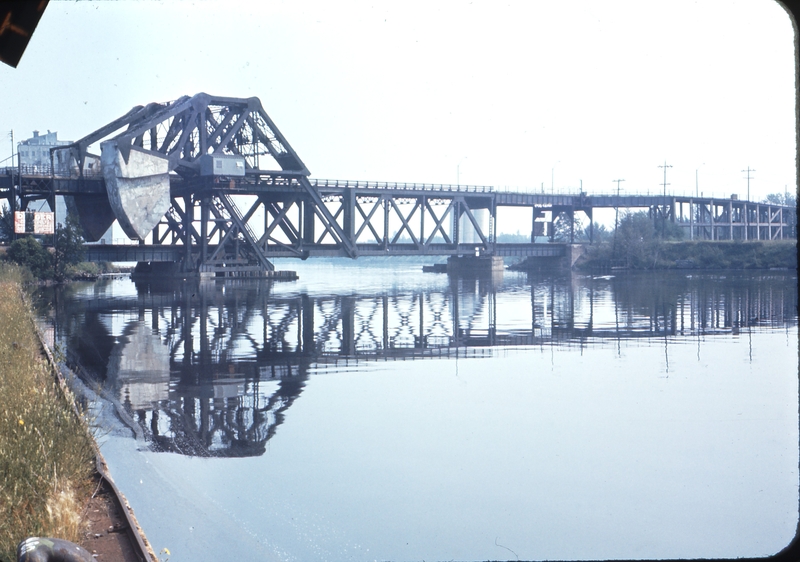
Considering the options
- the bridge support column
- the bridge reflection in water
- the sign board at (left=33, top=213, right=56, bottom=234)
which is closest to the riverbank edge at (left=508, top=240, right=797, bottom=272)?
the bridge support column

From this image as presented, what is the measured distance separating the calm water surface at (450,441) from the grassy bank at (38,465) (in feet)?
3.77

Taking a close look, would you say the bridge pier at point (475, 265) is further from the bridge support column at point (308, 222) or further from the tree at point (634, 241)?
the bridge support column at point (308, 222)

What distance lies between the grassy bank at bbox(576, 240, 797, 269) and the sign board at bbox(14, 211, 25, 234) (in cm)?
6634

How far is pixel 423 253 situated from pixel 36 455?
263 feet

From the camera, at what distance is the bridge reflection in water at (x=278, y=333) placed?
15.1 metres

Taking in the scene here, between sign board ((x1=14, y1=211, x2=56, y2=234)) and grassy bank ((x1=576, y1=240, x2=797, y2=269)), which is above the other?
sign board ((x1=14, y1=211, x2=56, y2=234))

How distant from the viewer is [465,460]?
11867 mm

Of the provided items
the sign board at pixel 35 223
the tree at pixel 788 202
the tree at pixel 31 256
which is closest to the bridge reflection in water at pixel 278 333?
the tree at pixel 31 256

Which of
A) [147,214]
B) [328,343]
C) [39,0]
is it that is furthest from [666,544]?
[147,214]

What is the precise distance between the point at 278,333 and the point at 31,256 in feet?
131

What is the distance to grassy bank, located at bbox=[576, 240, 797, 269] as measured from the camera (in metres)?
89.0

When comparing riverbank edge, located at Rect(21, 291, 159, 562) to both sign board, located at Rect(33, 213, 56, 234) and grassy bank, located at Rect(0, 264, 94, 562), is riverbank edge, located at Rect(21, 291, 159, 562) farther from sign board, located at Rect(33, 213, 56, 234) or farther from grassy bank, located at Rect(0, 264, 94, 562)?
sign board, located at Rect(33, 213, 56, 234)

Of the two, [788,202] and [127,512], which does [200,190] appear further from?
[788,202]

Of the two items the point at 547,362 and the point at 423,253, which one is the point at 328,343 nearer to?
the point at 547,362
